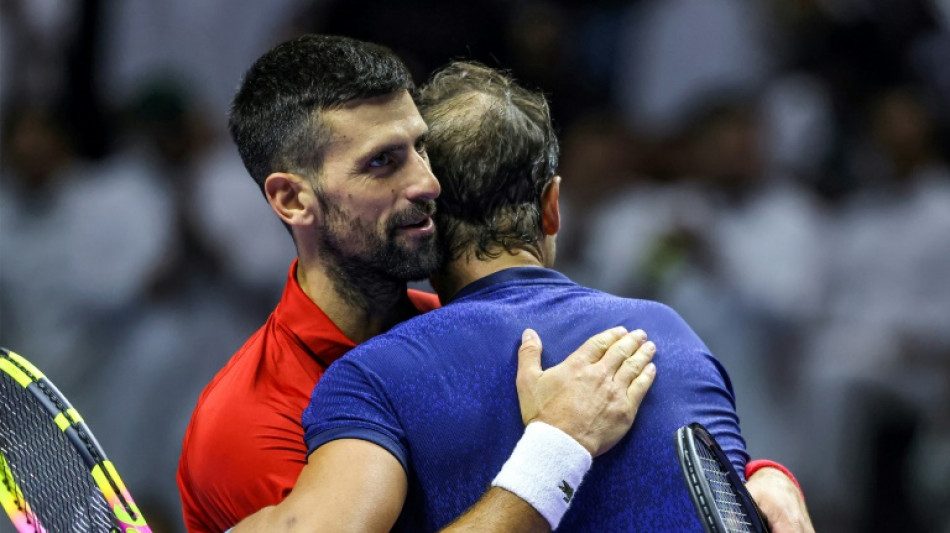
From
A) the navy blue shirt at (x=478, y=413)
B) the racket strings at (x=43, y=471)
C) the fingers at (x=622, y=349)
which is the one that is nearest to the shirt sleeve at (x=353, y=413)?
the navy blue shirt at (x=478, y=413)

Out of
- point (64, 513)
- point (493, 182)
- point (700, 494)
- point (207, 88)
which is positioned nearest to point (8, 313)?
point (207, 88)

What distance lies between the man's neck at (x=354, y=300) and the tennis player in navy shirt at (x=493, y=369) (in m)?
0.13

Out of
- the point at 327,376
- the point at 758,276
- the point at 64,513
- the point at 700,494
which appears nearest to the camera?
the point at 700,494

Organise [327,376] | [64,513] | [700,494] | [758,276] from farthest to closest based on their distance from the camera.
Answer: [758,276] < [64,513] < [327,376] < [700,494]

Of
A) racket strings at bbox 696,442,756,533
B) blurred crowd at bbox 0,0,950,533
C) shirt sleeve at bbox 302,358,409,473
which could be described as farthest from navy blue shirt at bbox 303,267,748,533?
blurred crowd at bbox 0,0,950,533

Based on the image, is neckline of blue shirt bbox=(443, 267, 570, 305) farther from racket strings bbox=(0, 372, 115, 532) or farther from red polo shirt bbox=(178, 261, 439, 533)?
racket strings bbox=(0, 372, 115, 532)

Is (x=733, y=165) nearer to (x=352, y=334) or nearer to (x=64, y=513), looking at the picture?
(x=352, y=334)

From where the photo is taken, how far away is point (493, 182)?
8.94 feet

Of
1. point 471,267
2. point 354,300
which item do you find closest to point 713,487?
point 471,267

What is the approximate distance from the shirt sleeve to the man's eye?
1.53ft

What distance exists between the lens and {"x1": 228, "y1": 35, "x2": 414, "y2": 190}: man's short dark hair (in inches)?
109

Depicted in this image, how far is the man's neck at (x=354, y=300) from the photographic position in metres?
2.85

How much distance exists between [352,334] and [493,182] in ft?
1.49

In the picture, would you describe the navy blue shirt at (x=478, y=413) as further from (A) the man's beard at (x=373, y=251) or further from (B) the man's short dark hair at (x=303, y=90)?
(B) the man's short dark hair at (x=303, y=90)
